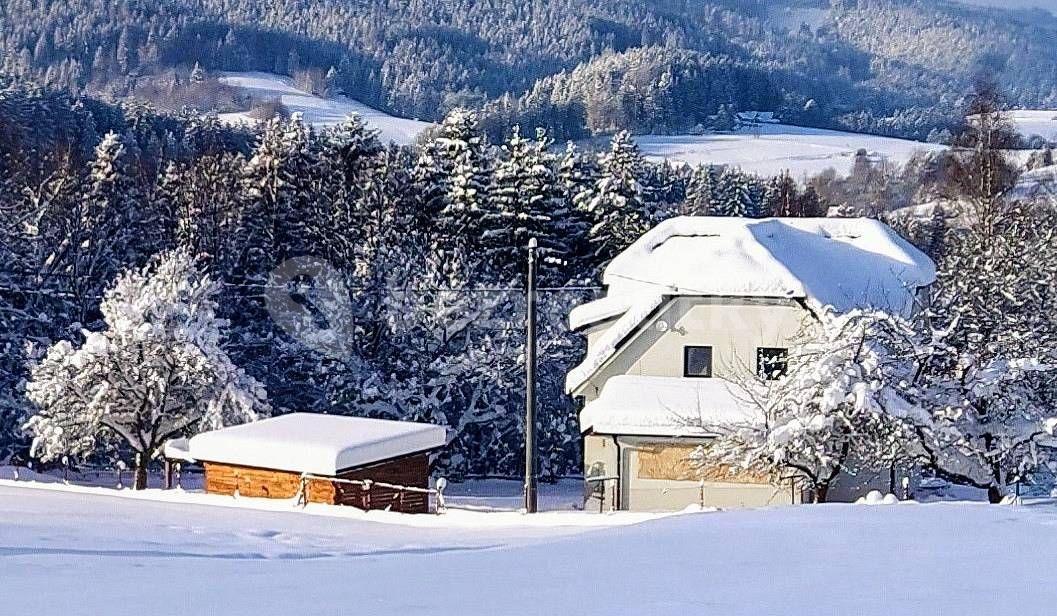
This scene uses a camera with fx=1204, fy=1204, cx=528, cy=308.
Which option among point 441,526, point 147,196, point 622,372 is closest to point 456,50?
point 147,196

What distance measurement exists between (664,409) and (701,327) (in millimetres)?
3145

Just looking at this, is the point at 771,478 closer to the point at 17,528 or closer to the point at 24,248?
the point at 17,528

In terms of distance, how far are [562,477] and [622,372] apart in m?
11.8

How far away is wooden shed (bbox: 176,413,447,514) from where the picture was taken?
17156 mm

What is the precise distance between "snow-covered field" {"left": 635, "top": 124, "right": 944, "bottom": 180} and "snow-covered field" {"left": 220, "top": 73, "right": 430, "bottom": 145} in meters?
21.3

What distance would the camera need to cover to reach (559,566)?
26.4 feet

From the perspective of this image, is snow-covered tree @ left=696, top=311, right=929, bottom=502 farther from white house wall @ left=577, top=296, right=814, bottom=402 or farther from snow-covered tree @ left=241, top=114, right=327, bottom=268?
snow-covered tree @ left=241, top=114, right=327, bottom=268

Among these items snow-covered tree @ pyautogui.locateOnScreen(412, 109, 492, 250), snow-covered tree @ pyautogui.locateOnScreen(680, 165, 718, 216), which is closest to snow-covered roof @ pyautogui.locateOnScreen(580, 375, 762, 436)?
snow-covered tree @ pyautogui.locateOnScreen(412, 109, 492, 250)

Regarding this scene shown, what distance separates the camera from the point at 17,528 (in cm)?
1044

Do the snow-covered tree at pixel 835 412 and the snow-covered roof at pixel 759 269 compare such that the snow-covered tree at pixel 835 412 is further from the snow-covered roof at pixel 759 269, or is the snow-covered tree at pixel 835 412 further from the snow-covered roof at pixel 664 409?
the snow-covered roof at pixel 759 269

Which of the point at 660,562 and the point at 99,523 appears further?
the point at 99,523

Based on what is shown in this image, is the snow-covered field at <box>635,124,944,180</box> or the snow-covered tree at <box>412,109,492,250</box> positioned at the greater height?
the snow-covered field at <box>635,124,944,180</box>

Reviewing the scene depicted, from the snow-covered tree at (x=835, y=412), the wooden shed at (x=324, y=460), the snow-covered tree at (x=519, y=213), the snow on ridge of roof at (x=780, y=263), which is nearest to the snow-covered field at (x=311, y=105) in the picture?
the snow-covered tree at (x=519, y=213)

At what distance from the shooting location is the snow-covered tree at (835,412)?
18156mm
